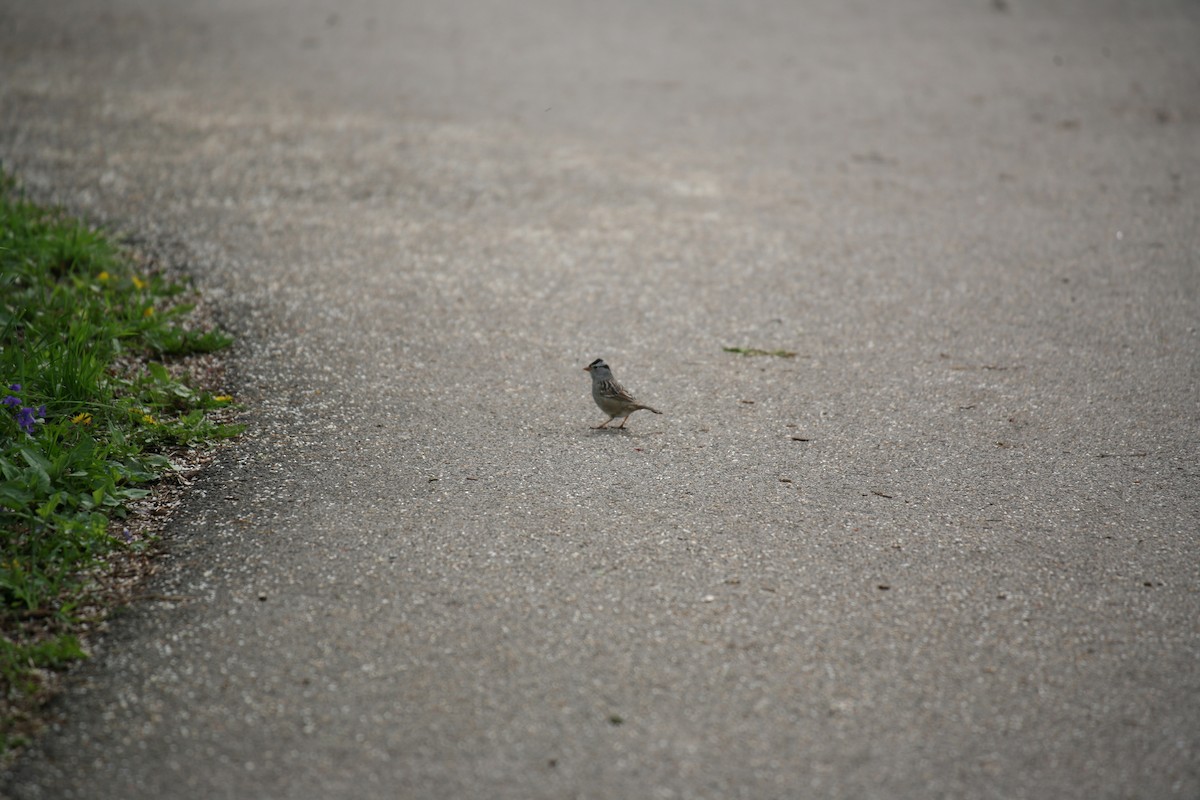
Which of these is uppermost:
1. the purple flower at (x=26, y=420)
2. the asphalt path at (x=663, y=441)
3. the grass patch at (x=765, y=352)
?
the purple flower at (x=26, y=420)

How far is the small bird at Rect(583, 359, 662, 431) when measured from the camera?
16.0ft

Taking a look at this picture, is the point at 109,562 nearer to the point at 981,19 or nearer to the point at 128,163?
the point at 128,163

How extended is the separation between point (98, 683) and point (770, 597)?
2.20 metres


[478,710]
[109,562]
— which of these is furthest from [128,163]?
[478,710]

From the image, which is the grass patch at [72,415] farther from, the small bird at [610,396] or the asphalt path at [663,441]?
the small bird at [610,396]

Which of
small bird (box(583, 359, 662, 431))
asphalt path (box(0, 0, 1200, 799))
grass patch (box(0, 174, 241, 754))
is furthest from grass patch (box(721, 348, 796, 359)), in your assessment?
grass patch (box(0, 174, 241, 754))

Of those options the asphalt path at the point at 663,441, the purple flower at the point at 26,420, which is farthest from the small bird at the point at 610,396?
the purple flower at the point at 26,420

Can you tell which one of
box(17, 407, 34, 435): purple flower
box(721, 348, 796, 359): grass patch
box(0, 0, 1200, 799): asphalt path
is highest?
box(17, 407, 34, 435): purple flower

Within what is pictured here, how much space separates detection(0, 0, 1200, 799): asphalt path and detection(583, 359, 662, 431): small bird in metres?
0.15

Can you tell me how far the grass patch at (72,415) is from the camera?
11.4ft

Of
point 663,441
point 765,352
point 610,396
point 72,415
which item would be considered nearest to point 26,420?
point 72,415

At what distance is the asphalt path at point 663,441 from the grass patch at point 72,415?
0.21 meters

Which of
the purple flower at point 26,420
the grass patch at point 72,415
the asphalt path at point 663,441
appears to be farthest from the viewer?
the purple flower at point 26,420

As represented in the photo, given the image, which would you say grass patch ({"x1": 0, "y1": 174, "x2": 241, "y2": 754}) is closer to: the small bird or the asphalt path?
the asphalt path
